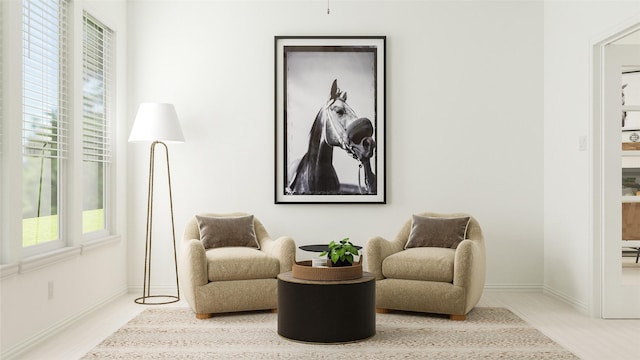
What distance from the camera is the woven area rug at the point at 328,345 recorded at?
12.3ft

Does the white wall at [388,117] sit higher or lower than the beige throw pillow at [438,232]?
higher

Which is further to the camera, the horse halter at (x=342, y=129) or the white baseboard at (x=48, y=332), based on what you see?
the horse halter at (x=342, y=129)

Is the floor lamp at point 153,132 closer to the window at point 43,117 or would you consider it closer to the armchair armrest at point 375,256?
the window at point 43,117

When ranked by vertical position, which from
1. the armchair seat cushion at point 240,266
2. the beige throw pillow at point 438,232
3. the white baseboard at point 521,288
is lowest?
the white baseboard at point 521,288

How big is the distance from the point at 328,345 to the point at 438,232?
68.0 inches

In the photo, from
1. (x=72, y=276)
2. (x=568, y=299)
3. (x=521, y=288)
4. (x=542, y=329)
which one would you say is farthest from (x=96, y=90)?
(x=568, y=299)

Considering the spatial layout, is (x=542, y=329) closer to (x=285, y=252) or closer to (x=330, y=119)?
(x=285, y=252)

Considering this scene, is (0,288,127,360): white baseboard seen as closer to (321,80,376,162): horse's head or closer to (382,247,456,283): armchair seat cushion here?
(382,247,456,283): armchair seat cushion

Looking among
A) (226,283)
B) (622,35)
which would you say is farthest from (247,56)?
(622,35)

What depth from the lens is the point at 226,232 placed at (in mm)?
5328

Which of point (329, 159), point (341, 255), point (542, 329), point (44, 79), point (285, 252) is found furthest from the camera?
point (329, 159)

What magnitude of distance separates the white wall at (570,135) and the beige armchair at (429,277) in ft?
2.73

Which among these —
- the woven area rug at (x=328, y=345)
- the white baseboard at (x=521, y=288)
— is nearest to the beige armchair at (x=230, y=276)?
the woven area rug at (x=328, y=345)

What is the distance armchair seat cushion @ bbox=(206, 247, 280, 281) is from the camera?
15.7 feet
